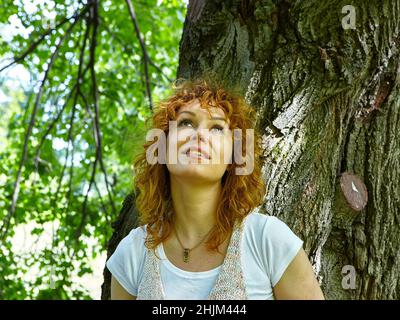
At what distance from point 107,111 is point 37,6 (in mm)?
1103

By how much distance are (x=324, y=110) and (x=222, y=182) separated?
72 cm

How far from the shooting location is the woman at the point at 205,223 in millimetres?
1673

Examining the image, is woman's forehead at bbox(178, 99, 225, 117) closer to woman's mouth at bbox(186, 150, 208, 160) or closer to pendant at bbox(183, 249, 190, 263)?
woman's mouth at bbox(186, 150, 208, 160)

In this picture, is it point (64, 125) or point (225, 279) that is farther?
point (64, 125)

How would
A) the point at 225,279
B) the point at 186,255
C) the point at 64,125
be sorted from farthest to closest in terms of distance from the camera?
the point at 64,125
the point at 186,255
the point at 225,279

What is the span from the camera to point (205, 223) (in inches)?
70.6

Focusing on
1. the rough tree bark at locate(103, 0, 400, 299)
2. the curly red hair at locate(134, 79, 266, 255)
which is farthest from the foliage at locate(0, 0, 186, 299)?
the curly red hair at locate(134, 79, 266, 255)

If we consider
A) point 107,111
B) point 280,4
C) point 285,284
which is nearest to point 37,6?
point 107,111

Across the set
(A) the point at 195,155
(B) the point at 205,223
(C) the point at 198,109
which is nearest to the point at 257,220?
(B) the point at 205,223

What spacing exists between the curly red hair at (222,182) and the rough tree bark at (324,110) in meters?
0.31

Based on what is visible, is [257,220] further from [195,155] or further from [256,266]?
[195,155]

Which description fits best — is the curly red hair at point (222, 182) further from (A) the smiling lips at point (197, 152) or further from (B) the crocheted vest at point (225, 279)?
(A) the smiling lips at point (197, 152)

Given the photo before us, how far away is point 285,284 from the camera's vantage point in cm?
167

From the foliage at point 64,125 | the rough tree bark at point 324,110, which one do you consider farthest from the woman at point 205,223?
the foliage at point 64,125
